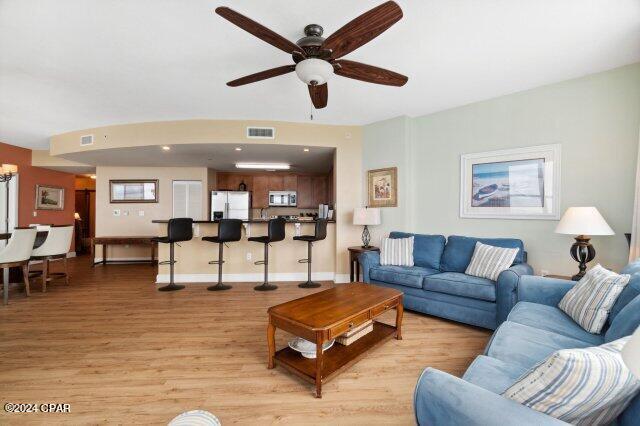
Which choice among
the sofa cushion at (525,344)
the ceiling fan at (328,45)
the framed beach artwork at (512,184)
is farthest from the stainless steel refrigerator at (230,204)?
the sofa cushion at (525,344)

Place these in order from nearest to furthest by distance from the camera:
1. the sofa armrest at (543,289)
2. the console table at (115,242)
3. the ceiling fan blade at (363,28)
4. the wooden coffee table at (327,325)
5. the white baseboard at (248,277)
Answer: the ceiling fan blade at (363,28), the wooden coffee table at (327,325), the sofa armrest at (543,289), the white baseboard at (248,277), the console table at (115,242)

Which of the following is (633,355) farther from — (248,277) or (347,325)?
(248,277)

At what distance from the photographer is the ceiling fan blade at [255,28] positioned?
159 cm

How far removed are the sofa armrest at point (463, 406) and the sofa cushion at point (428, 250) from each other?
267 centimetres

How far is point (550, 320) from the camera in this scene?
1828mm

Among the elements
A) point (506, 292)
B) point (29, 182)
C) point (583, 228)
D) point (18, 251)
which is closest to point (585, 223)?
point (583, 228)

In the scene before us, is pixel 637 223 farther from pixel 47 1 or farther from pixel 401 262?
pixel 47 1

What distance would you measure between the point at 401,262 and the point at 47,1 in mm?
4045

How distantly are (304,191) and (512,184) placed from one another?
5.03m

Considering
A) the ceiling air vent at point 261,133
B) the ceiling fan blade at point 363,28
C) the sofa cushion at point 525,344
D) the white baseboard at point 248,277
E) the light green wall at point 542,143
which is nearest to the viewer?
the sofa cushion at point 525,344

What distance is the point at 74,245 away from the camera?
24.4 ft

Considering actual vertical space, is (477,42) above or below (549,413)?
above

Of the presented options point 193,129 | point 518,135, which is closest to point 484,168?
point 518,135

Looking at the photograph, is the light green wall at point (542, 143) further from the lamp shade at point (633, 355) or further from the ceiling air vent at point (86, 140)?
the ceiling air vent at point (86, 140)
